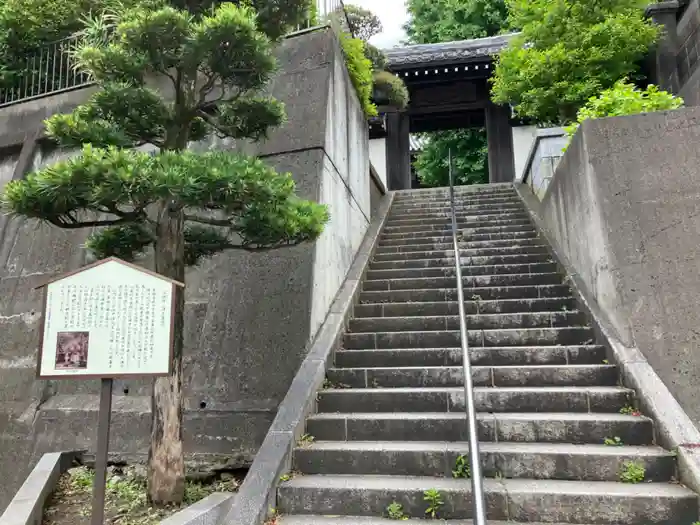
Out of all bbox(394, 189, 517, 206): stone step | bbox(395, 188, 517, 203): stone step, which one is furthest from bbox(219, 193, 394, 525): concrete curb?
bbox(395, 188, 517, 203): stone step

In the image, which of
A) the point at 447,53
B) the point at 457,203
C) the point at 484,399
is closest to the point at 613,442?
the point at 484,399

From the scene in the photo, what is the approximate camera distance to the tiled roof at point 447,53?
11.0 metres

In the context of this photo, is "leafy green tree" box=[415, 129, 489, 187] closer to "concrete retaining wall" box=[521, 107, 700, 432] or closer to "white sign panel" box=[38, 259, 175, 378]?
"concrete retaining wall" box=[521, 107, 700, 432]

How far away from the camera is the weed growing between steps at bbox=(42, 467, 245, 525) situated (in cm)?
326

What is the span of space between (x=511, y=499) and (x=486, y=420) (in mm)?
673

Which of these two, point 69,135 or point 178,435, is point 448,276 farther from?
point 69,135

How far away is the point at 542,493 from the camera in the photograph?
2830 mm

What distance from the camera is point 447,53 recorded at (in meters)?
11.1

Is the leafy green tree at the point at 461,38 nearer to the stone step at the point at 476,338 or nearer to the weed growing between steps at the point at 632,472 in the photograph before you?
the stone step at the point at 476,338

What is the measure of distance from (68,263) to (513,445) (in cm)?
549

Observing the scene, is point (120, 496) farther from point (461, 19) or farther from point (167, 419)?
point (461, 19)

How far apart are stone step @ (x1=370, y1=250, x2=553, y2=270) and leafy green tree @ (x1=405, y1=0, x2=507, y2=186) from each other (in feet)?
29.4

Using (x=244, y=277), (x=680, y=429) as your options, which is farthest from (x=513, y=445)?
(x=244, y=277)

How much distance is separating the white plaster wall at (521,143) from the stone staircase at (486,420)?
6.67m
